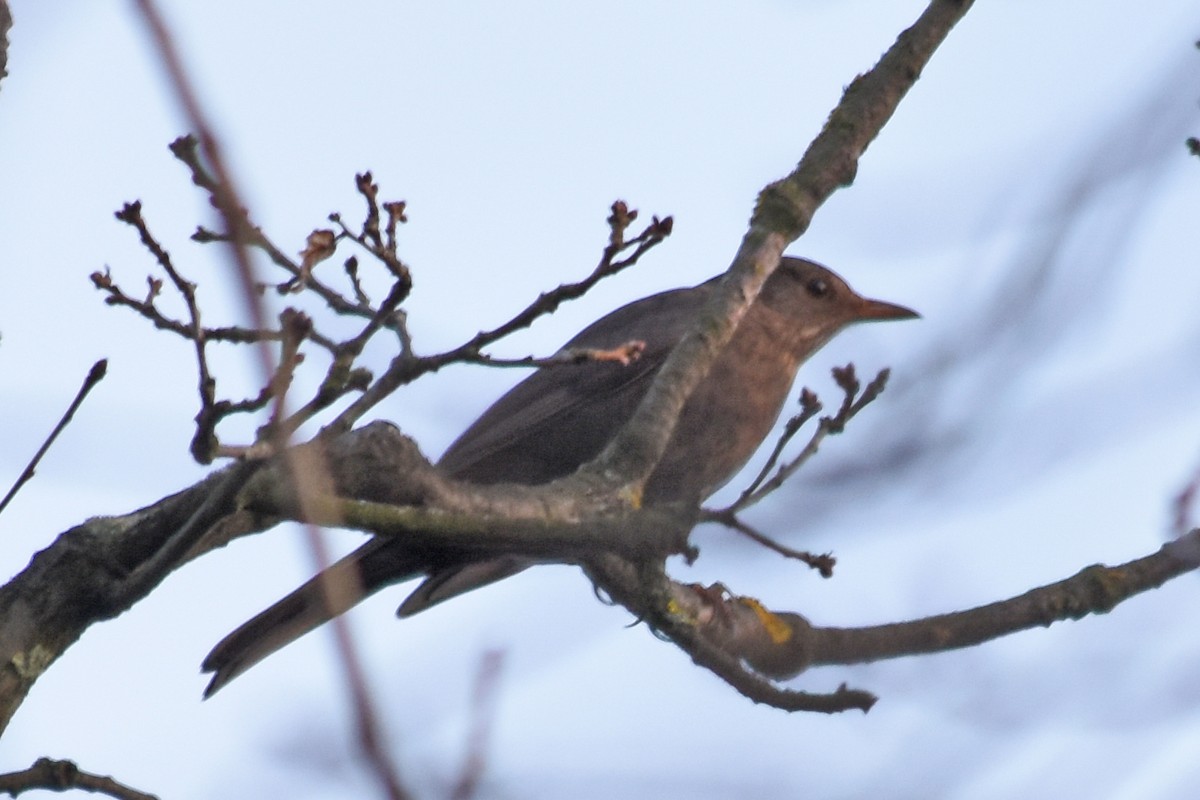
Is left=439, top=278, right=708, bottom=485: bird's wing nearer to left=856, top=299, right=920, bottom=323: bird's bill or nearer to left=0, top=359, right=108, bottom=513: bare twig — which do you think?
left=856, top=299, right=920, bottom=323: bird's bill

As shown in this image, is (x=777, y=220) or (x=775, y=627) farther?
(x=775, y=627)

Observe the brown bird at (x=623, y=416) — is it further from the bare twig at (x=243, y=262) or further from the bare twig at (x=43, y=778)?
the bare twig at (x=243, y=262)

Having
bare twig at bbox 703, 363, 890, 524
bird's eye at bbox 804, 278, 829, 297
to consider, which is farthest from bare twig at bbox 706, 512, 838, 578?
bird's eye at bbox 804, 278, 829, 297

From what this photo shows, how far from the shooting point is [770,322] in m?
6.90

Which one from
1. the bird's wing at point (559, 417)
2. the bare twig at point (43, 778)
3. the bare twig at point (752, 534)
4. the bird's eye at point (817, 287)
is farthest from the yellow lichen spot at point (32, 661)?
the bird's eye at point (817, 287)

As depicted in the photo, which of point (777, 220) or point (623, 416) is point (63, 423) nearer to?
Answer: point (777, 220)

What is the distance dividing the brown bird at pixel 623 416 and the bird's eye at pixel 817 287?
0.16 meters

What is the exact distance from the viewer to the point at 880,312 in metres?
7.41

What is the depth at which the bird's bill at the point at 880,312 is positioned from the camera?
7.41 meters

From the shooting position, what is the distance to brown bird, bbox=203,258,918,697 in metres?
6.03

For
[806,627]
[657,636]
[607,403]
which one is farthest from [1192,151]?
[607,403]

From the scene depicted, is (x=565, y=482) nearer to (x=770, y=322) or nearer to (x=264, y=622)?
(x=264, y=622)

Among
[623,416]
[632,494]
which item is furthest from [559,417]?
[632,494]

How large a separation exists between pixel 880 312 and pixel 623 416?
1767 mm
